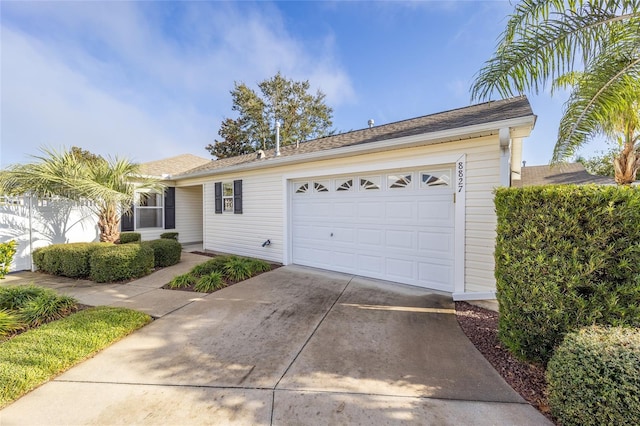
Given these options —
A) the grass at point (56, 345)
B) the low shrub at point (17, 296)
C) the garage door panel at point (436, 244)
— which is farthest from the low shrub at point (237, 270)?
the garage door panel at point (436, 244)

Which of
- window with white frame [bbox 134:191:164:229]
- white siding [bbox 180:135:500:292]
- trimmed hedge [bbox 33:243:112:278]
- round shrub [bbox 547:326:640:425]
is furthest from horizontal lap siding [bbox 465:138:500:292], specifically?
window with white frame [bbox 134:191:164:229]

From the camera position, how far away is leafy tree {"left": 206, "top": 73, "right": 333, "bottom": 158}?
73.0ft

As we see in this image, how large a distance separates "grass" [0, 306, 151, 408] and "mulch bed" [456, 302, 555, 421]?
4584 mm

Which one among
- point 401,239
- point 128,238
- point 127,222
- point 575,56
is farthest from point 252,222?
point 575,56

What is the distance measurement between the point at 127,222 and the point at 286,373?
9962 millimetres

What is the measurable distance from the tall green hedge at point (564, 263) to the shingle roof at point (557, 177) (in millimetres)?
9349

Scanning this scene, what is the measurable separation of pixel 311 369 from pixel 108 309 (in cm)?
359

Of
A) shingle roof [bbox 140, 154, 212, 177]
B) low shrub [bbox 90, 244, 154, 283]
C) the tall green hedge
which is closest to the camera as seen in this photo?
the tall green hedge

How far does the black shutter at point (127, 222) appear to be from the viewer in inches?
379

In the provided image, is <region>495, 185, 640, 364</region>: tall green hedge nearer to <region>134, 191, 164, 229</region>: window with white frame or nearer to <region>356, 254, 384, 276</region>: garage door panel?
<region>356, 254, 384, 276</region>: garage door panel

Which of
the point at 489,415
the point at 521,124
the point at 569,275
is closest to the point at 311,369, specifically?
the point at 489,415

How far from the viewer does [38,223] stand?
7.43 metres

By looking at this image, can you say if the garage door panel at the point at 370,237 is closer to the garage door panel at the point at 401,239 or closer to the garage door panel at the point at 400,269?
the garage door panel at the point at 401,239

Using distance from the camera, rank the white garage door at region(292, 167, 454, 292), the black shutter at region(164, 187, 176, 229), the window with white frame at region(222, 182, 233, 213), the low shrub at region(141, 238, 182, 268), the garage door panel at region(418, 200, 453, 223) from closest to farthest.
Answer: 1. the garage door panel at region(418, 200, 453, 223)
2. the white garage door at region(292, 167, 454, 292)
3. the low shrub at region(141, 238, 182, 268)
4. the window with white frame at region(222, 182, 233, 213)
5. the black shutter at region(164, 187, 176, 229)
